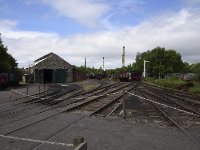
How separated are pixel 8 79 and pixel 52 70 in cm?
2608

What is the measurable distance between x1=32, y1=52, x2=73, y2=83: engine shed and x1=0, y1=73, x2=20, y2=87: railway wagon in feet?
58.1

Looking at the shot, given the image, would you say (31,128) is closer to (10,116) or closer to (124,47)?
(10,116)

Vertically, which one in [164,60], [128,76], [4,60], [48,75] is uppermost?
[164,60]

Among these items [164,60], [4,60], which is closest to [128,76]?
[4,60]

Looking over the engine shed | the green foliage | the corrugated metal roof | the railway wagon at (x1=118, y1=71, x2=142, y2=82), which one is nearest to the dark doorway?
the engine shed

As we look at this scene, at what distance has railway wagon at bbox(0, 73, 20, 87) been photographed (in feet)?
159

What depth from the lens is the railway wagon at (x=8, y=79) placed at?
48.5 m

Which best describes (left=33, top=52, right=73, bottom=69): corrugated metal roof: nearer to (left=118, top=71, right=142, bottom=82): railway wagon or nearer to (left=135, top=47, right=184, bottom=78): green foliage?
Answer: (left=118, top=71, right=142, bottom=82): railway wagon

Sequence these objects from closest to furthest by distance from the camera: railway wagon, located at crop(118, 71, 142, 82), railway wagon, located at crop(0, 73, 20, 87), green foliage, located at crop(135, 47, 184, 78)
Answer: railway wagon, located at crop(0, 73, 20, 87) → railway wagon, located at crop(118, 71, 142, 82) → green foliage, located at crop(135, 47, 184, 78)

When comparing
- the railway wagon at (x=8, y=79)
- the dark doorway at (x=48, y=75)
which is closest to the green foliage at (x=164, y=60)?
the dark doorway at (x=48, y=75)

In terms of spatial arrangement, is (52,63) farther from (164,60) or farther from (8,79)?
(164,60)

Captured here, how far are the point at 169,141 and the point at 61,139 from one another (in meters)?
2.99

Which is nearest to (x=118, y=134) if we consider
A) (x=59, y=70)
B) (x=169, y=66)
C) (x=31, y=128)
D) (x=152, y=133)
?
(x=152, y=133)

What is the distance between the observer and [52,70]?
77.5 meters
